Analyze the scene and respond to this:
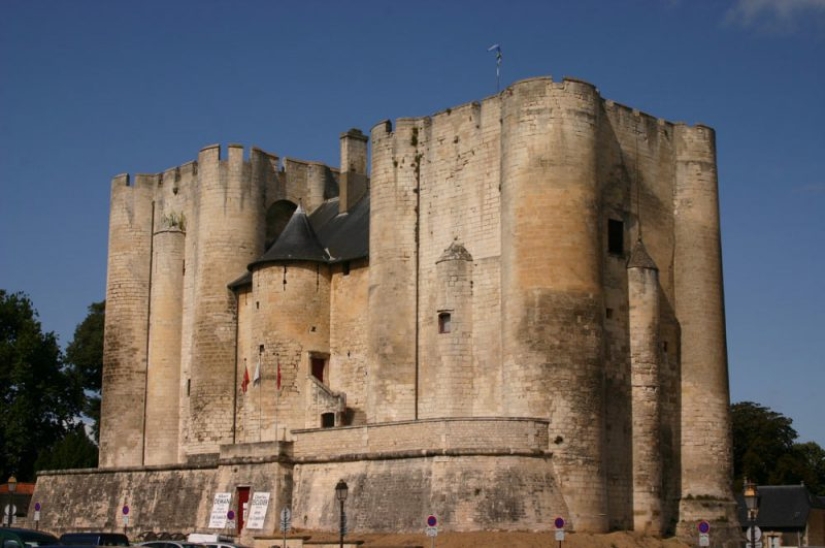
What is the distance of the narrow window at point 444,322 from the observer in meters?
38.4

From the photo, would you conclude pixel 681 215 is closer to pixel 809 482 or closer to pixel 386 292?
pixel 386 292

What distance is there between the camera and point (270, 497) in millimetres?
37531

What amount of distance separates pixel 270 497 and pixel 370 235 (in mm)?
9088

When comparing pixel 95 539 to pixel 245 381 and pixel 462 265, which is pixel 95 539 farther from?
pixel 462 265

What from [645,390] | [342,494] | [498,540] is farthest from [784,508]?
[342,494]

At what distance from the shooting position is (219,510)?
128 ft

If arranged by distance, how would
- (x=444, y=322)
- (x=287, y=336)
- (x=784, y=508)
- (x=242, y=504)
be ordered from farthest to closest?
1. (x=784, y=508)
2. (x=287, y=336)
3. (x=242, y=504)
4. (x=444, y=322)

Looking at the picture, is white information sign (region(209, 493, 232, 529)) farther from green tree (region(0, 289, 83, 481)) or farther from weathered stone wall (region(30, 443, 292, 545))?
green tree (region(0, 289, 83, 481))

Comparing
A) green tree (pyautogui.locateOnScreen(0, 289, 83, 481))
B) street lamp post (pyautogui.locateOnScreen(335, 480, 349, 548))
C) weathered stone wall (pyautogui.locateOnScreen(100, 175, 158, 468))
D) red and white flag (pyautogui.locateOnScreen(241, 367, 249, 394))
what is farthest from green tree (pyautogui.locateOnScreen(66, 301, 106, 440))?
street lamp post (pyautogui.locateOnScreen(335, 480, 349, 548))

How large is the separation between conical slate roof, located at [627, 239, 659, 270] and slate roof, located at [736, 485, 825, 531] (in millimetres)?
23788

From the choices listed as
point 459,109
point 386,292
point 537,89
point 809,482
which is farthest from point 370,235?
point 809,482

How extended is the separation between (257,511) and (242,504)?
1362 millimetres

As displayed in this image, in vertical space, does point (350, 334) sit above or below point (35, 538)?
above

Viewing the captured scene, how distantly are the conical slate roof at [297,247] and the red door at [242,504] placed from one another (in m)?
8.07
